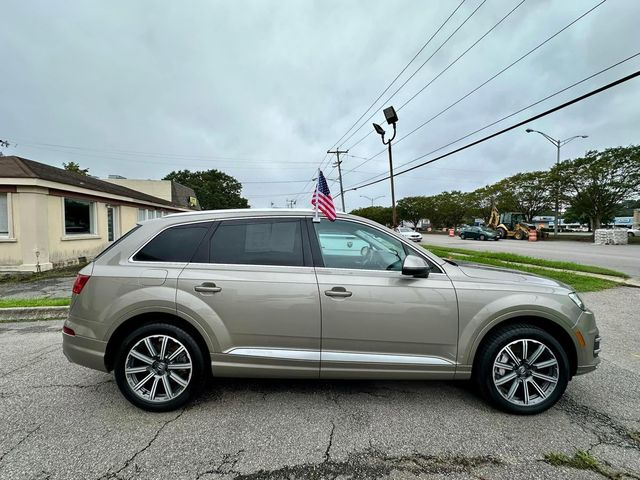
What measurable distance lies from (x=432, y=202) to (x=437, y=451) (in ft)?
191

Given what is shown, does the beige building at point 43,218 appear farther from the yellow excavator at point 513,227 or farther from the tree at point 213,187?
the tree at point 213,187

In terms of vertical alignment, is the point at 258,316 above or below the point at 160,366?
above

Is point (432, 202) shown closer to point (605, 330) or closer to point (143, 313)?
point (605, 330)

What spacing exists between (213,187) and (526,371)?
235 ft

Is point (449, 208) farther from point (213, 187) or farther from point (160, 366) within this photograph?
point (160, 366)

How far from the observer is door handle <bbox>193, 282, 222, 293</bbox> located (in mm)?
2693

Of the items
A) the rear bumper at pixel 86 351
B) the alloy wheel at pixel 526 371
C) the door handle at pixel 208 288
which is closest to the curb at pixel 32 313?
the rear bumper at pixel 86 351

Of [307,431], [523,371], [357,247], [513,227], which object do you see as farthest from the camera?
[513,227]

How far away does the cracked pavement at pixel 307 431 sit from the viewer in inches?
82.7

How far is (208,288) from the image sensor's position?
2697 millimetres

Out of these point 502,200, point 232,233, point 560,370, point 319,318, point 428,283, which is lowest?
point 560,370

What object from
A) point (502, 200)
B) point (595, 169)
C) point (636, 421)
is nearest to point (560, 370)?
point (636, 421)

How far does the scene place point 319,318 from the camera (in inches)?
105

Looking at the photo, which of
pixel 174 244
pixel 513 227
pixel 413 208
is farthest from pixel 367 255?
pixel 413 208
